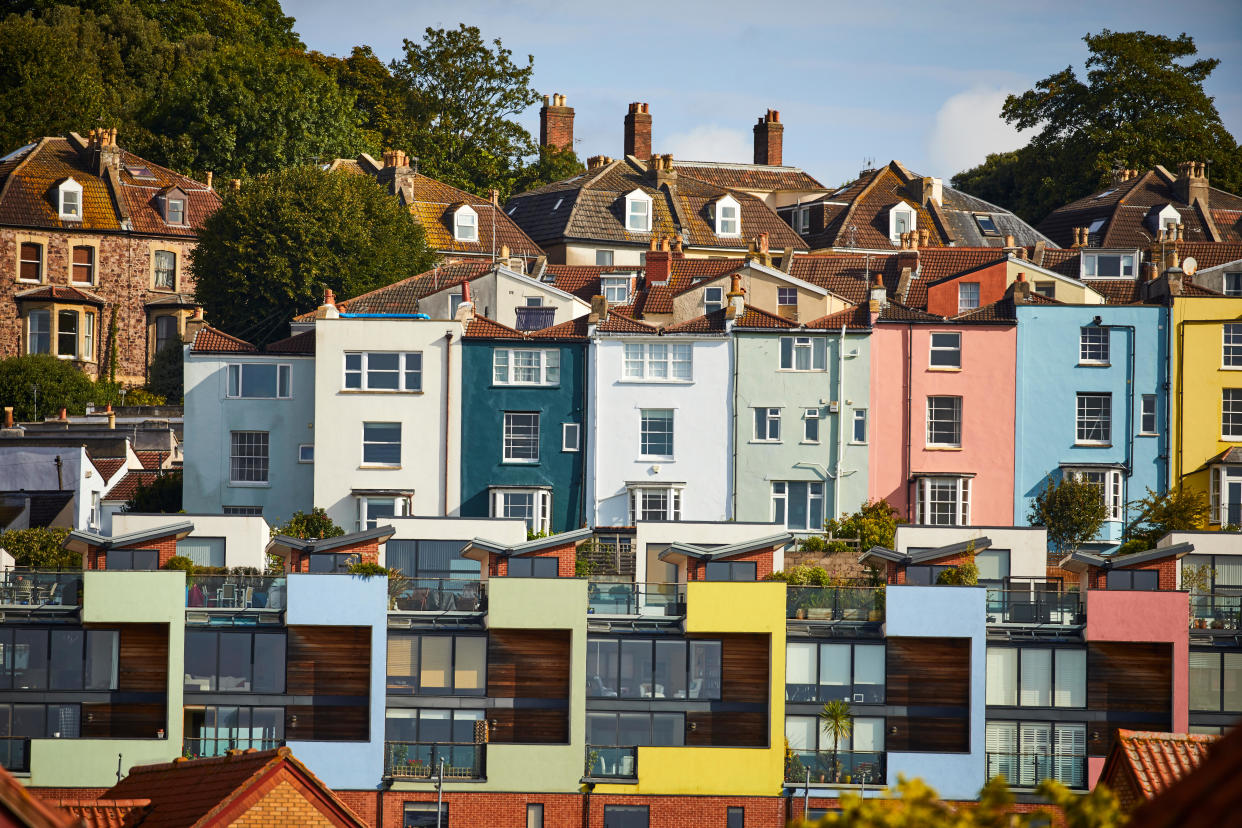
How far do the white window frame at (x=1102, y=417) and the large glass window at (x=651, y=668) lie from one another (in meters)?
18.6

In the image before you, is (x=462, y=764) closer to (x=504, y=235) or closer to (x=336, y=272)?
(x=336, y=272)

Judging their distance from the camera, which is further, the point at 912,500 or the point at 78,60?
the point at 78,60

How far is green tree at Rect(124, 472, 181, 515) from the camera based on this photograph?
55.7 meters

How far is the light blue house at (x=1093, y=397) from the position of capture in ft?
184

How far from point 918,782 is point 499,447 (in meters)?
44.3

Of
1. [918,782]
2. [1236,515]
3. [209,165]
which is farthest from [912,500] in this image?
[918,782]

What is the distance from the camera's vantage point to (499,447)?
54625 mm

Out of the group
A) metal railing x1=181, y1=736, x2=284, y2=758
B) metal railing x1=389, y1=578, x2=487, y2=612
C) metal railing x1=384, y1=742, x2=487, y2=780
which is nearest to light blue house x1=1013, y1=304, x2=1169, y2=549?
metal railing x1=389, y1=578, x2=487, y2=612

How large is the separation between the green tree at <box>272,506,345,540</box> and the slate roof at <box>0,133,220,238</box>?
2630 cm

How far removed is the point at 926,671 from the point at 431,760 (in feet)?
40.0

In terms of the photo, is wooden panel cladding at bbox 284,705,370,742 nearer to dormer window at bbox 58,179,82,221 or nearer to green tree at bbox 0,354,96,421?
green tree at bbox 0,354,96,421

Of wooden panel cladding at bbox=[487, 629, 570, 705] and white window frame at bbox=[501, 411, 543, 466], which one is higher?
white window frame at bbox=[501, 411, 543, 466]

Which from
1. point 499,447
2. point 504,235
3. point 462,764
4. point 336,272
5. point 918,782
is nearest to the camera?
point 918,782

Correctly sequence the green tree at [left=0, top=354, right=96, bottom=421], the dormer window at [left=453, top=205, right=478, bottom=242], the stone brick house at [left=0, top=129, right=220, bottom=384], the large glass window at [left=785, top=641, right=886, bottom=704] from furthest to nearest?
1. the dormer window at [left=453, top=205, right=478, bottom=242]
2. the stone brick house at [left=0, top=129, right=220, bottom=384]
3. the green tree at [left=0, top=354, right=96, bottom=421]
4. the large glass window at [left=785, top=641, right=886, bottom=704]
